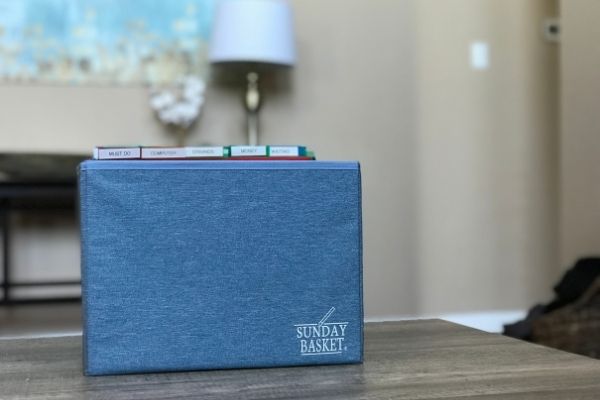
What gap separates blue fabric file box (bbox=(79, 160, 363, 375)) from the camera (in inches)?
34.0

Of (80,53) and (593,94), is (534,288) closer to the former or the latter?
(593,94)

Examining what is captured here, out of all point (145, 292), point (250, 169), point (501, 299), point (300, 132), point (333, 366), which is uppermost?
point (300, 132)

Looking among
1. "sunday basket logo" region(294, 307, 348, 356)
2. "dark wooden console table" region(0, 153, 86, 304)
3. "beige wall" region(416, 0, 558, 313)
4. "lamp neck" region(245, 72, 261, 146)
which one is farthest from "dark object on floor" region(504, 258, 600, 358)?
"dark wooden console table" region(0, 153, 86, 304)

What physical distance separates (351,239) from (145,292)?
0.85 ft

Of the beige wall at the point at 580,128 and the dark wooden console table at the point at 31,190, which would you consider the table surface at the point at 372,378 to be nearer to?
the dark wooden console table at the point at 31,190

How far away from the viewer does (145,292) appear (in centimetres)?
87

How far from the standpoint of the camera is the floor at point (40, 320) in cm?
275

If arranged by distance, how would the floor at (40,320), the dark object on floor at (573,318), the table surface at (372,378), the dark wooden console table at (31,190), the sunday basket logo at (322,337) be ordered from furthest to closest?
the floor at (40,320) < the dark wooden console table at (31,190) < the dark object on floor at (573,318) < the sunday basket logo at (322,337) < the table surface at (372,378)

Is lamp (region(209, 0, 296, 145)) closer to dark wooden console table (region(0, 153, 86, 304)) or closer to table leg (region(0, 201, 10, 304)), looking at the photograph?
dark wooden console table (region(0, 153, 86, 304))

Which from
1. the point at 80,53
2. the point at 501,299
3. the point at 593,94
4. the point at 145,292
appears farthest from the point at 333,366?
the point at 501,299

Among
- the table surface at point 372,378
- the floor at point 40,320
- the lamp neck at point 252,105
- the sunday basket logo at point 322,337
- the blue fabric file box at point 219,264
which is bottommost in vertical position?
the floor at point 40,320

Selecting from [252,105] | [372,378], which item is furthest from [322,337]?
[252,105]

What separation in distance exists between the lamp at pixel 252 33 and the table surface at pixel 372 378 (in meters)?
1.81

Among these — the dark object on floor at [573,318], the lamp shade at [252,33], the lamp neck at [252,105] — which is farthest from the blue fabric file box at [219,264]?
the lamp neck at [252,105]
